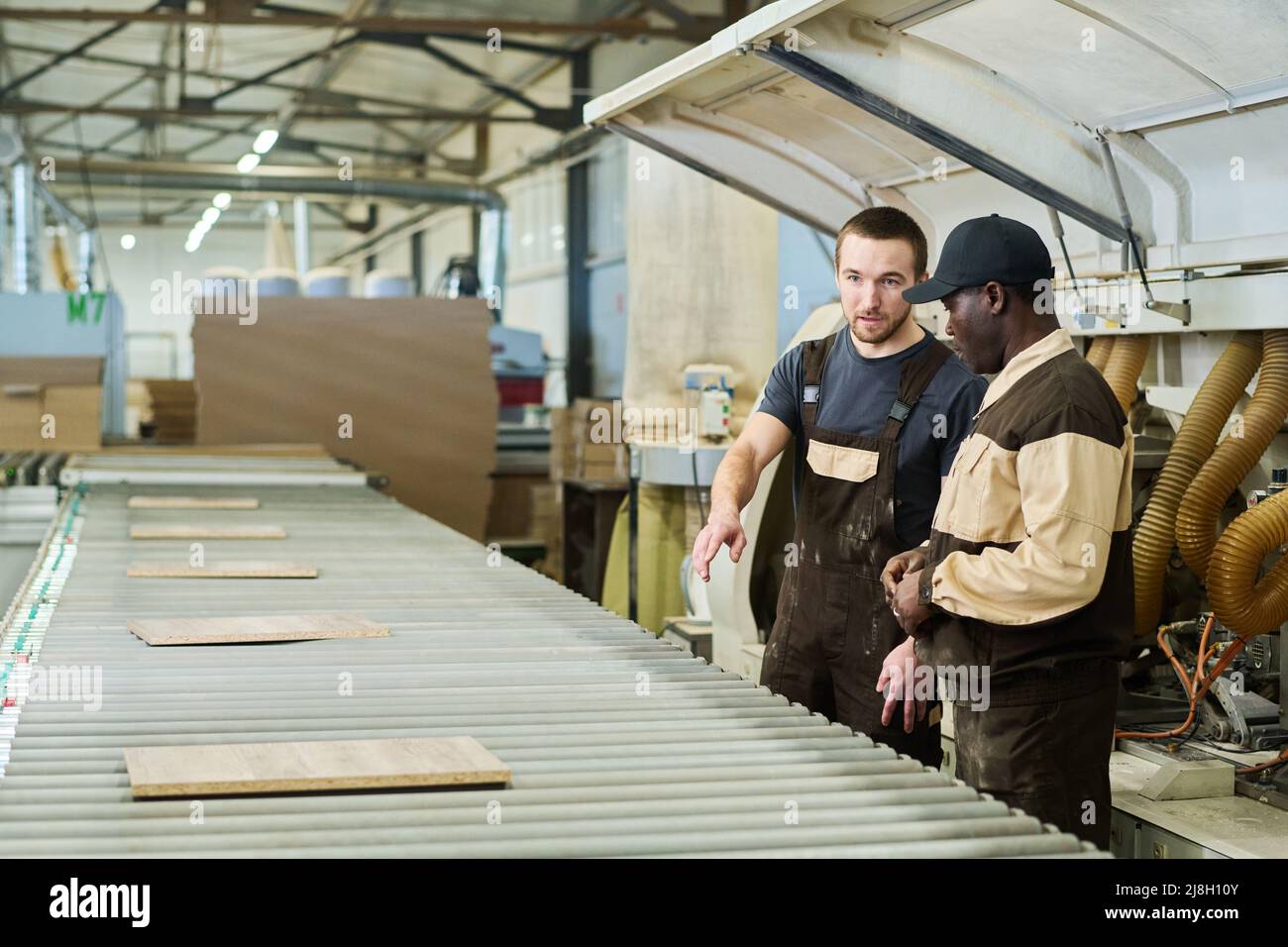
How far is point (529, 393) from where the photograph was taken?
33.8 ft

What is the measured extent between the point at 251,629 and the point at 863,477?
3.57 feet

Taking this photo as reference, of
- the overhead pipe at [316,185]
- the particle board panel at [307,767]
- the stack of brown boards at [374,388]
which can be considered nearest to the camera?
the particle board panel at [307,767]

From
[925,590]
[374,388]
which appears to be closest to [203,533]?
[925,590]

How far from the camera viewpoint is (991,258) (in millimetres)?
1871

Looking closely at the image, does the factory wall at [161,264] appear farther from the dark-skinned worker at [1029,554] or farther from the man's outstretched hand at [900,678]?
the dark-skinned worker at [1029,554]

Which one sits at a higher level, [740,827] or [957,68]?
[957,68]

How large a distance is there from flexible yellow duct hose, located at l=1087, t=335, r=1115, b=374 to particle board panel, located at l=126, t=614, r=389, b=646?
5.07ft

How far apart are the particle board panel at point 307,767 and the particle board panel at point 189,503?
2.51m

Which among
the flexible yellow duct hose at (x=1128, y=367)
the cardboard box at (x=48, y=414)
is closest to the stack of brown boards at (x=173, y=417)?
the cardboard box at (x=48, y=414)

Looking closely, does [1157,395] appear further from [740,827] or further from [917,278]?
[740,827]

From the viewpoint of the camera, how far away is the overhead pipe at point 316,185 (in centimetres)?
1202

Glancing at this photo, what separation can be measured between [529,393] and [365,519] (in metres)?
6.57
